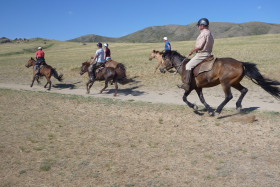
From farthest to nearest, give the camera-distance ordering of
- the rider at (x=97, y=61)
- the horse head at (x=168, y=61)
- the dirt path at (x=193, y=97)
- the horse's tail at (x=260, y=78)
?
the rider at (x=97, y=61)
the dirt path at (x=193, y=97)
the horse head at (x=168, y=61)
the horse's tail at (x=260, y=78)

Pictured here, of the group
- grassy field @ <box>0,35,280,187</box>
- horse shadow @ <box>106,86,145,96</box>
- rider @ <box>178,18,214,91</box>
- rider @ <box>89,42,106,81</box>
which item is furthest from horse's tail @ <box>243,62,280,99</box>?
rider @ <box>89,42,106,81</box>

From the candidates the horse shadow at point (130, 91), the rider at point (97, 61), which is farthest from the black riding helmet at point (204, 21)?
the rider at point (97, 61)

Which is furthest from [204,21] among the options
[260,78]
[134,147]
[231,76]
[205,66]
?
[134,147]

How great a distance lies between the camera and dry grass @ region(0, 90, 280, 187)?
5555 mm

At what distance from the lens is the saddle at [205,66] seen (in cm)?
985

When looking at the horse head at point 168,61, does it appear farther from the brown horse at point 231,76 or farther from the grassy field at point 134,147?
the grassy field at point 134,147

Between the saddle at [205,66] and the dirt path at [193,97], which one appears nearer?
the saddle at [205,66]

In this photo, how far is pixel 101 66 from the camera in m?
17.3

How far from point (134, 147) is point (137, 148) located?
0.36 ft

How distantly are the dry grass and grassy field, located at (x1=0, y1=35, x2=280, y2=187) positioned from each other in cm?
2

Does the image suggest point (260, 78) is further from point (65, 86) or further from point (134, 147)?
point (65, 86)

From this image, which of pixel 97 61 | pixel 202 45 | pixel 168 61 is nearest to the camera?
pixel 202 45

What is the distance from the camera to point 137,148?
282 inches

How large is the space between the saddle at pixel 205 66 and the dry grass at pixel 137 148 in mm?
1572
